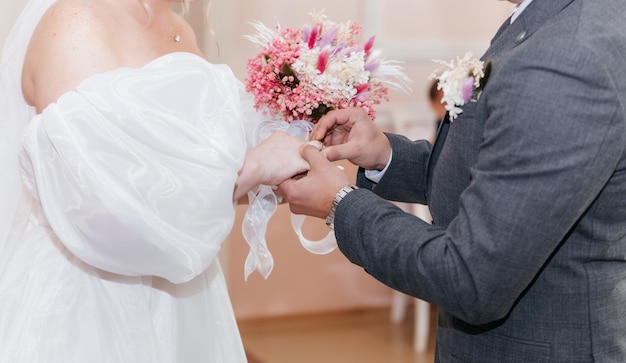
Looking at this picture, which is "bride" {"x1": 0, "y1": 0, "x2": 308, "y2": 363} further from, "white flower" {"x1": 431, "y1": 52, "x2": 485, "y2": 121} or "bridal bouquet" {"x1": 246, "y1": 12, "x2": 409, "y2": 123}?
"white flower" {"x1": 431, "y1": 52, "x2": 485, "y2": 121}

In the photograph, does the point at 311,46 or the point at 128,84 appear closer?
the point at 128,84

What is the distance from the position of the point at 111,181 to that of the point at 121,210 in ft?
0.21

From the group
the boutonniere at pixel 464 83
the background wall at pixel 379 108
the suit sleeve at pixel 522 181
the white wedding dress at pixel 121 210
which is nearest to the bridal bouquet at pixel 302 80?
the white wedding dress at pixel 121 210

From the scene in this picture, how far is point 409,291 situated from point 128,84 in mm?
722

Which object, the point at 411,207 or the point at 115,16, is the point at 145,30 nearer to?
the point at 115,16

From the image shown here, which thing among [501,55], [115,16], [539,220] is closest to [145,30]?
[115,16]

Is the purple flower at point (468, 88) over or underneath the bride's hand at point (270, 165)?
over

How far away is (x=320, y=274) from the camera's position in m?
4.87

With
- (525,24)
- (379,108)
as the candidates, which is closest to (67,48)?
(525,24)

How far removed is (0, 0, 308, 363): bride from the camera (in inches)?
62.9

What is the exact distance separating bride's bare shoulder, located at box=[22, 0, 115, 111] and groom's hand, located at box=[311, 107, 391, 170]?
1.68 feet

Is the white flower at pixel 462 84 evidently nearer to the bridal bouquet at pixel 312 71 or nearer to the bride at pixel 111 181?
the bridal bouquet at pixel 312 71

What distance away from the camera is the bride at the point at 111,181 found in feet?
5.24

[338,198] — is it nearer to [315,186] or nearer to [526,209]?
[315,186]
